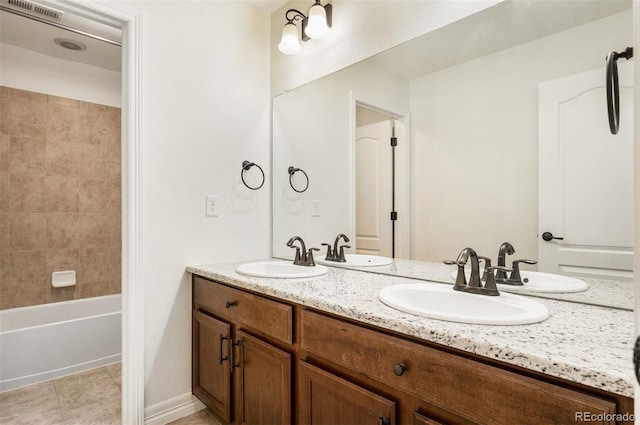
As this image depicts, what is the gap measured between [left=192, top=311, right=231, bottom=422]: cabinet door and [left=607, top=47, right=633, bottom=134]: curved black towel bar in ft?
5.33

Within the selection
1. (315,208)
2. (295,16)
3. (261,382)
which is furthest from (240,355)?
(295,16)

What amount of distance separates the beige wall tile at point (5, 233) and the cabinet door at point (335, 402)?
8.79 feet

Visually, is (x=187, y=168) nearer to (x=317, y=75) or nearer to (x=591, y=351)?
(x=317, y=75)

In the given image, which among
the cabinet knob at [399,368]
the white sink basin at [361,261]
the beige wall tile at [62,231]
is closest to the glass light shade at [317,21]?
the white sink basin at [361,261]

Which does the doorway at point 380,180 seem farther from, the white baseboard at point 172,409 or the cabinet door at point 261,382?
the white baseboard at point 172,409

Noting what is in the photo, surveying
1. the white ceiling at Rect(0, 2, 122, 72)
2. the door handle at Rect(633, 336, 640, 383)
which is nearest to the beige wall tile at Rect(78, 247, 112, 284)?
the white ceiling at Rect(0, 2, 122, 72)

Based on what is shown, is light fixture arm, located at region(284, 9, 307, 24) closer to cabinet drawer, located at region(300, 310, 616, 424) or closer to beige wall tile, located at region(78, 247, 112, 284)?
cabinet drawer, located at region(300, 310, 616, 424)

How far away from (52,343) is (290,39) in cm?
255

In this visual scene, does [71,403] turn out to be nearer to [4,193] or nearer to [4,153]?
[4,193]

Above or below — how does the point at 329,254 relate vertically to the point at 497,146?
below

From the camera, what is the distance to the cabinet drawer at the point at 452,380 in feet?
2.11

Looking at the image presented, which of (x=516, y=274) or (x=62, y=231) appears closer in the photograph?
(x=516, y=274)

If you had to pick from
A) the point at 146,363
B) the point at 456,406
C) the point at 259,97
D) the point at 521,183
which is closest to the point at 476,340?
the point at 456,406

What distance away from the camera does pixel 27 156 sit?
266cm
